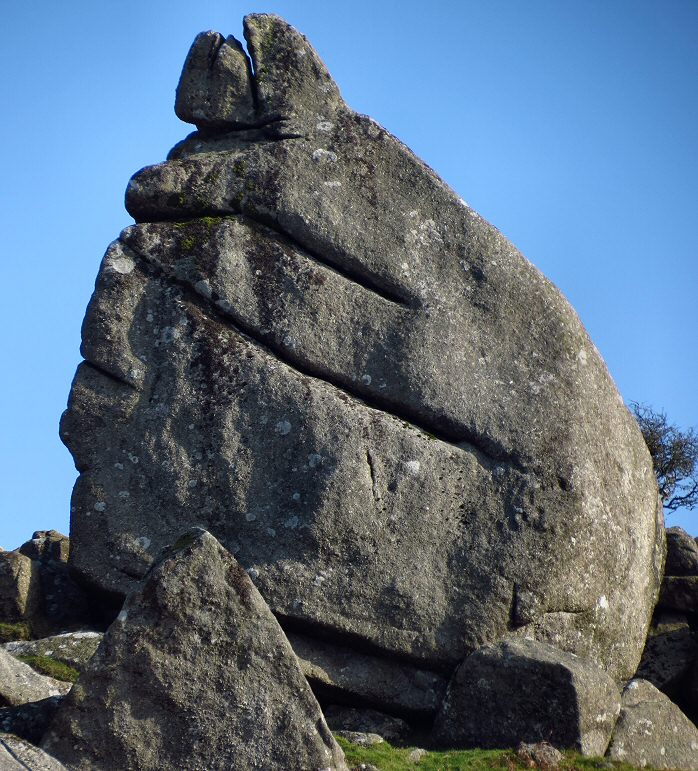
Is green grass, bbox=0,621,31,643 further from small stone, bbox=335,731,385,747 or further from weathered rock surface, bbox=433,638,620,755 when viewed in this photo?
weathered rock surface, bbox=433,638,620,755

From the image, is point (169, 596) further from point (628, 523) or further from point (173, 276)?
point (628, 523)

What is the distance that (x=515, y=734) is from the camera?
15.6 m

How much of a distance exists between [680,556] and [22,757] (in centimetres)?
1307

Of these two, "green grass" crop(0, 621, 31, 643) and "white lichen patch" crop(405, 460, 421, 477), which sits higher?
"white lichen patch" crop(405, 460, 421, 477)

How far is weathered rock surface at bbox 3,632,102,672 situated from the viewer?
16562 mm

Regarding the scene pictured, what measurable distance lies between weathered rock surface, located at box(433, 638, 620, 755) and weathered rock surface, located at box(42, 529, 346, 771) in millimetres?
3954

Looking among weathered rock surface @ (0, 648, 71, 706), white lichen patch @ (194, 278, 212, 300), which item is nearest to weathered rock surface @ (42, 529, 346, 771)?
weathered rock surface @ (0, 648, 71, 706)

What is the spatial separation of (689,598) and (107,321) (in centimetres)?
1095

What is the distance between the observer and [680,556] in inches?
822

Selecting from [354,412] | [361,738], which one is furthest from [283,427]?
[361,738]

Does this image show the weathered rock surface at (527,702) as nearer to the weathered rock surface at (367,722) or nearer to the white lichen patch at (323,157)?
the weathered rock surface at (367,722)

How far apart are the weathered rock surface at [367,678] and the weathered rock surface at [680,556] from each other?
236 inches

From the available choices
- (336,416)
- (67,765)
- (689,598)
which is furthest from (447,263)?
(67,765)

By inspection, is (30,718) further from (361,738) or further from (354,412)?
(354,412)
